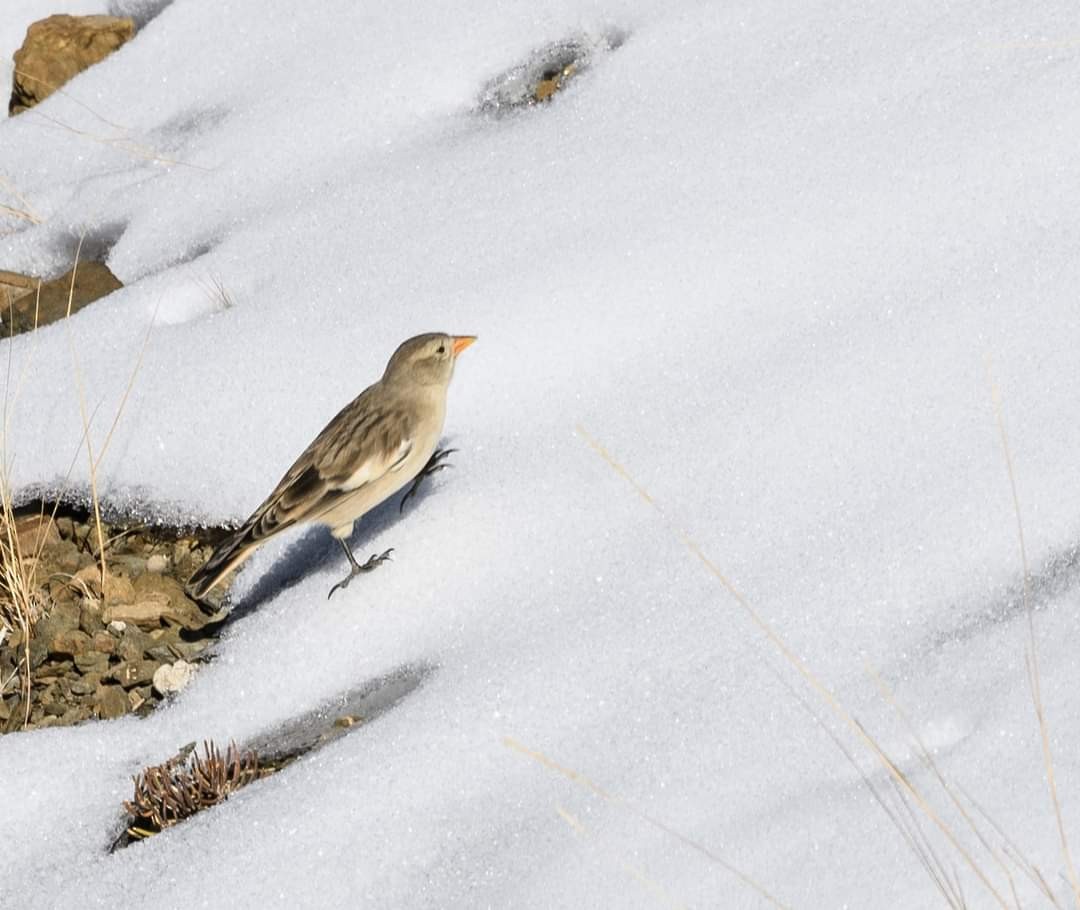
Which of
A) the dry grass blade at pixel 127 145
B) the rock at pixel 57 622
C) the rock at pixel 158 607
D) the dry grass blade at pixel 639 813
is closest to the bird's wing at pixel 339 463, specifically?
the rock at pixel 158 607

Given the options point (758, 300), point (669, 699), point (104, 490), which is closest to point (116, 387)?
point (104, 490)

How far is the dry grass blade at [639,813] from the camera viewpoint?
311 centimetres

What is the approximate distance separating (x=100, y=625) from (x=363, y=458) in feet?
3.55

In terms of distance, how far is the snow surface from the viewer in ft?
11.5

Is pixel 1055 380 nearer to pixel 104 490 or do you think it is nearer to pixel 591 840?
pixel 591 840

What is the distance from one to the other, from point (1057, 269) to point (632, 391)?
1297mm

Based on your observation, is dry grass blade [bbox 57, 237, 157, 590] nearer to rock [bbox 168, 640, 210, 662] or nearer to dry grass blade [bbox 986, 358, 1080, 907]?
rock [bbox 168, 640, 210, 662]

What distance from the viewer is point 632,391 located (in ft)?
15.5

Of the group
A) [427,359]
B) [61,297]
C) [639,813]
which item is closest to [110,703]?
[427,359]

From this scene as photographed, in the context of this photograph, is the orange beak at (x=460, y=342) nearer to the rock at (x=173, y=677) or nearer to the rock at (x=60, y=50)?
the rock at (x=173, y=677)

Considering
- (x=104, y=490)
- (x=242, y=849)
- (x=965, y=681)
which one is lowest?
(x=965, y=681)

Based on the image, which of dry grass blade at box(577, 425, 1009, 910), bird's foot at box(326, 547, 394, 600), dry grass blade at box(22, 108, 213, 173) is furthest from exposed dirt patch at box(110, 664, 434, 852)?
dry grass blade at box(22, 108, 213, 173)

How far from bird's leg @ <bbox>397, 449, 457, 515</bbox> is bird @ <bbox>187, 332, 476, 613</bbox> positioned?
8cm

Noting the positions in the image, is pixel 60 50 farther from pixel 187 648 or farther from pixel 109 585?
pixel 187 648
